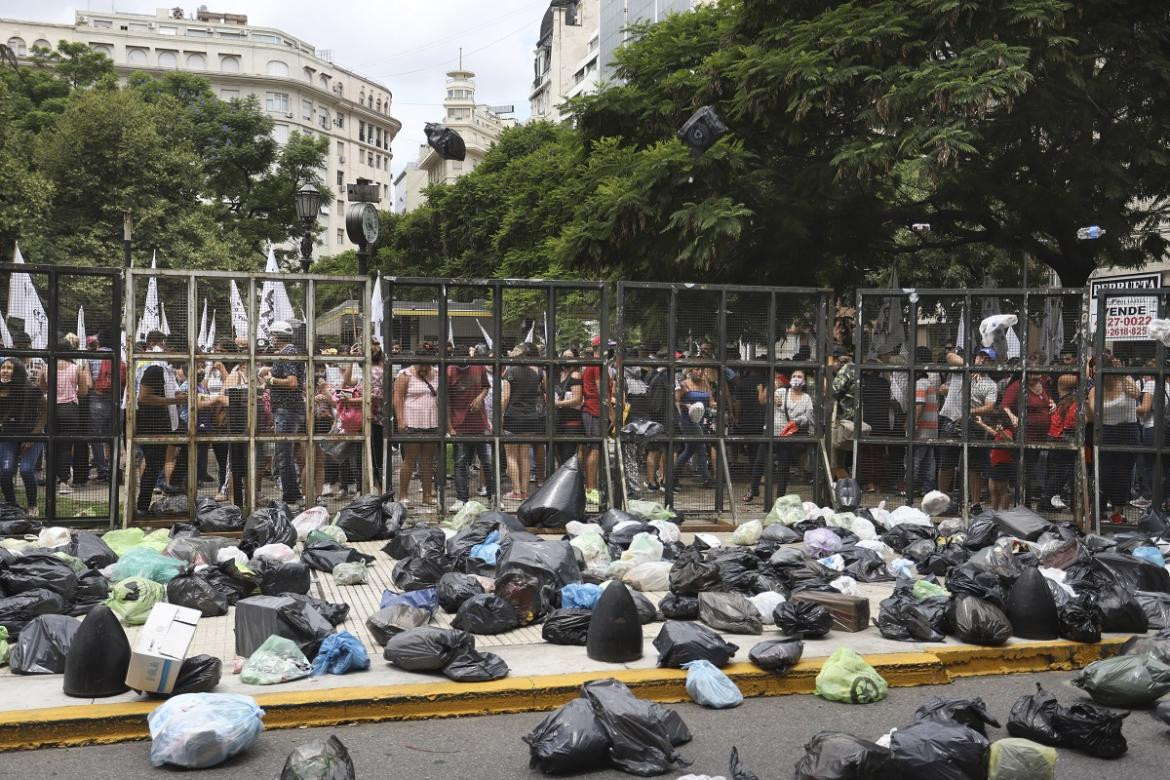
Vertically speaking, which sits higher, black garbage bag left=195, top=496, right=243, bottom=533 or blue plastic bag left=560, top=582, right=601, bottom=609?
black garbage bag left=195, top=496, right=243, bottom=533

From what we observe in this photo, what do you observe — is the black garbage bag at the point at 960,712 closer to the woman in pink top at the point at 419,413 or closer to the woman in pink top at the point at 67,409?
the woman in pink top at the point at 419,413

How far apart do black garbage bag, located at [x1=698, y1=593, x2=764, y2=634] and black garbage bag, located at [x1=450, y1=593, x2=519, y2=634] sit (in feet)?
4.49

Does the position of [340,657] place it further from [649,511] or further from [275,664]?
[649,511]

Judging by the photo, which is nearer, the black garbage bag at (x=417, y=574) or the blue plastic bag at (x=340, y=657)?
the blue plastic bag at (x=340, y=657)

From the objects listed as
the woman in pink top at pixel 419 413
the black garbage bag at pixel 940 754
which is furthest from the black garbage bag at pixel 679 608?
the woman in pink top at pixel 419 413

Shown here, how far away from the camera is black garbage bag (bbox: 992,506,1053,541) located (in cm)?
1034

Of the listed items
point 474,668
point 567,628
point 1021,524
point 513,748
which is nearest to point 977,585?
point 567,628

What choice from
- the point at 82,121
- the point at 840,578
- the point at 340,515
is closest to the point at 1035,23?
the point at 840,578

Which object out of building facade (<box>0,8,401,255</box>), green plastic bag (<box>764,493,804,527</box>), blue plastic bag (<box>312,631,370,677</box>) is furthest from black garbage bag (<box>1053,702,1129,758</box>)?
building facade (<box>0,8,401,255</box>)

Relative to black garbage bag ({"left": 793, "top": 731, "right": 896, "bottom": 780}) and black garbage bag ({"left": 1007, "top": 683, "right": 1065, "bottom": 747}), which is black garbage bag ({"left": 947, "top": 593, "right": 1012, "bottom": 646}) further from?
black garbage bag ({"left": 793, "top": 731, "right": 896, "bottom": 780})

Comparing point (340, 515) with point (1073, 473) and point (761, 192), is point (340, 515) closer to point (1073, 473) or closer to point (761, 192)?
point (1073, 473)

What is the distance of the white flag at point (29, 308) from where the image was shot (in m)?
10.7

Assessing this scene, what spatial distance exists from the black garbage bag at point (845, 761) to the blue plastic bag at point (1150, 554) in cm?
546

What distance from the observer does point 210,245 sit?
33.8 metres
